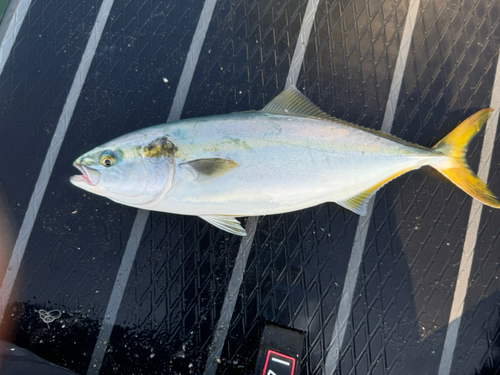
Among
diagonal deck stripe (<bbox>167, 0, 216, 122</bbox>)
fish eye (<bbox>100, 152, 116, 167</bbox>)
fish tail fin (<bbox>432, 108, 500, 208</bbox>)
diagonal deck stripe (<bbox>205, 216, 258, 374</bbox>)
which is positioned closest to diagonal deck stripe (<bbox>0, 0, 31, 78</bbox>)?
diagonal deck stripe (<bbox>167, 0, 216, 122</bbox>)

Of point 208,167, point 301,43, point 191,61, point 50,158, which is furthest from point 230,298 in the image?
point 301,43

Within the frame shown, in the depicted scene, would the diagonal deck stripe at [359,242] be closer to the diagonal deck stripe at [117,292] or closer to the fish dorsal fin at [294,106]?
the fish dorsal fin at [294,106]

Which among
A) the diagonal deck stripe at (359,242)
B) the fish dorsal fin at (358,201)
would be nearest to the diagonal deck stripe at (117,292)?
the fish dorsal fin at (358,201)

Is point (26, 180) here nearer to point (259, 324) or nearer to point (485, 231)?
point (259, 324)

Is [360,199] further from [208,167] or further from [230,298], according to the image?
[230,298]

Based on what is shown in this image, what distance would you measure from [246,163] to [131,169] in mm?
784

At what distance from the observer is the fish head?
6.33 feet

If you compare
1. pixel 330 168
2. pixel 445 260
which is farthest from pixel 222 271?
pixel 445 260

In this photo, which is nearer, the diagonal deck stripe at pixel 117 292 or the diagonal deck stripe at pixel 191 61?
the diagonal deck stripe at pixel 117 292

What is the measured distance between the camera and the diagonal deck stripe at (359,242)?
2.42 meters

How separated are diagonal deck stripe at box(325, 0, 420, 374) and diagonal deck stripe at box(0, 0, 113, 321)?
274 cm

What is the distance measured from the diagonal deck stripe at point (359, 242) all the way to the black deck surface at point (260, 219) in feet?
0.16

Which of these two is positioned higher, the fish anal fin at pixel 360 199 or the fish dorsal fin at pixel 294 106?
the fish dorsal fin at pixel 294 106

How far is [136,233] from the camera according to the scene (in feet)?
8.25
